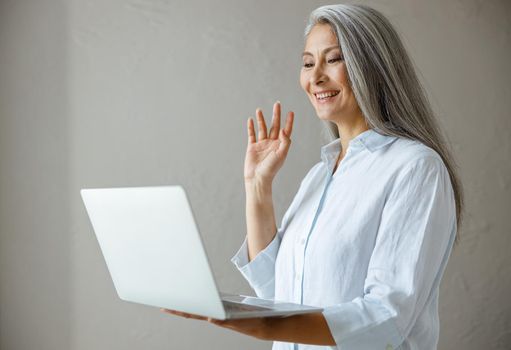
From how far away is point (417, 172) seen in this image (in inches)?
57.7

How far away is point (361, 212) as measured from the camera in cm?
152

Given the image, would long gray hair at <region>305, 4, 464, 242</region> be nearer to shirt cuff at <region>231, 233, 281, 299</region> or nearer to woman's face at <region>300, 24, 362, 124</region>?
woman's face at <region>300, 24, 362, 124</region>

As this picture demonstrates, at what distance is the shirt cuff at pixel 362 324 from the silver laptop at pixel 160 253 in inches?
3.3

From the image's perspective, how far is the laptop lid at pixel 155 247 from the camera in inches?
46.1

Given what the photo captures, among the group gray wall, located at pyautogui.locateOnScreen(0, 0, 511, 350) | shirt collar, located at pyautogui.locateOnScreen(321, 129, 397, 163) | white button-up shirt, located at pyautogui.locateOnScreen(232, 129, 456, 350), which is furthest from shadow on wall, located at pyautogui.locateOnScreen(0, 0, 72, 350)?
shirt collar, located at pyautogui.locateOnScreen(321, 129, 397, 163)

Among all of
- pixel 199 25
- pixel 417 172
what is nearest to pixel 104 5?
pixel 199 25

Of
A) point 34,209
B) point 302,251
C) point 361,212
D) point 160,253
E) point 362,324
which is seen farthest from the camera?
point 34,209

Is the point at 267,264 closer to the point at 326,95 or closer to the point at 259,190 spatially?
the point at 259,190

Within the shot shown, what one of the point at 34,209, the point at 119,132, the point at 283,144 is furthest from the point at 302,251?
the point at 34,209

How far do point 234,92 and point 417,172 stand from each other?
5.74ft

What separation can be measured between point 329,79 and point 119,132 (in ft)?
5.18

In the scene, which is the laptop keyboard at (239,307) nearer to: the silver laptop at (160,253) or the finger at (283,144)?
the silver laptop at (160,253)

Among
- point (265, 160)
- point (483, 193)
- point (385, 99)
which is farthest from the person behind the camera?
point (483, 193)

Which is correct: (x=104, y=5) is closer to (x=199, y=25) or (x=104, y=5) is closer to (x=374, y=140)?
(x=199, y=25)
